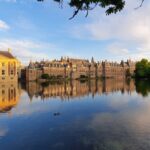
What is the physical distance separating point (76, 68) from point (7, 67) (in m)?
65.3

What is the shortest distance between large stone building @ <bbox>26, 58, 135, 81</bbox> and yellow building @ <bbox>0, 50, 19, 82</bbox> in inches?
1117

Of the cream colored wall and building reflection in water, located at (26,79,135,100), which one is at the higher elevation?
the cream colored wall

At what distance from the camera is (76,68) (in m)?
149

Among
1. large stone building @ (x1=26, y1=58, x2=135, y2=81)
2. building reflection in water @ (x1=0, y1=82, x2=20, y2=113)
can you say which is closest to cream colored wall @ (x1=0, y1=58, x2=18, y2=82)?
large stone building @ (x1=26, y1=58, x2=135, y2=81)

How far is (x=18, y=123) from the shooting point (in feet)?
65.4

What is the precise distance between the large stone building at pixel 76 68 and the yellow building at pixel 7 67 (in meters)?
28.4

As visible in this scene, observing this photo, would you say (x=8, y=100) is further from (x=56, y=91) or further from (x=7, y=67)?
Answer: (x=7, y=67)

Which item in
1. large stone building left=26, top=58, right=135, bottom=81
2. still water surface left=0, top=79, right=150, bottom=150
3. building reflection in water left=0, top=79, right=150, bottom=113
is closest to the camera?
still water surface left=0, top=79, right=150, bottom=150

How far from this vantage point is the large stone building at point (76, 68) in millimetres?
126219

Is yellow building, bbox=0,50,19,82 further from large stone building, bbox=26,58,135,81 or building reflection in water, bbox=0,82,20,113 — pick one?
building reflection in water, bbox=0,82,20,113

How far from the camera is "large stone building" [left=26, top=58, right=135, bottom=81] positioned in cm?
12622

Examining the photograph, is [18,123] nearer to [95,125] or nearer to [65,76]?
[95,125]

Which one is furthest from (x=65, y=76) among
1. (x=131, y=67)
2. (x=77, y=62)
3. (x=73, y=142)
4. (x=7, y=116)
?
(x=73, y=142)

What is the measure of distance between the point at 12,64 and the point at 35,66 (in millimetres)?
41034
